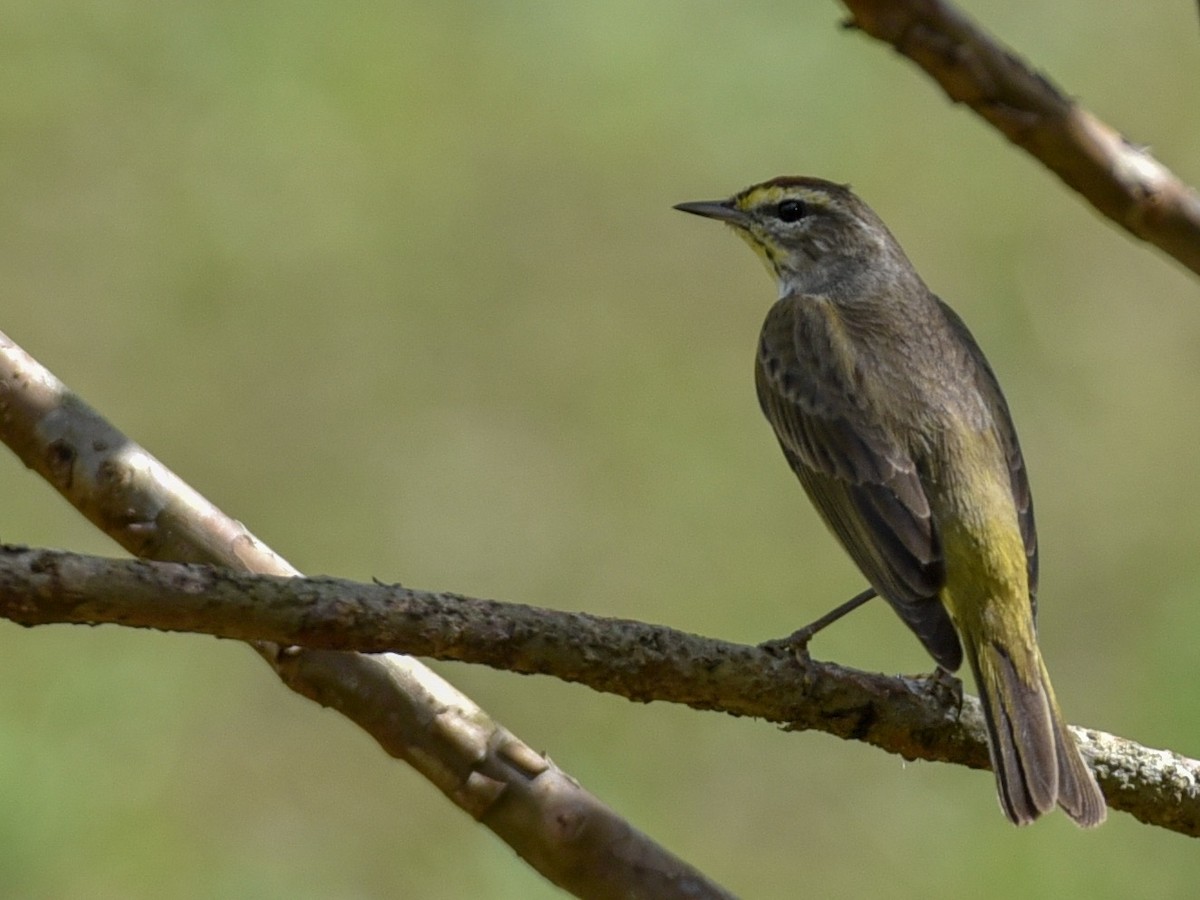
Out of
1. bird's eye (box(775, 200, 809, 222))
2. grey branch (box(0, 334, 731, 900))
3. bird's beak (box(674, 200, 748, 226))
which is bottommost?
grey branch (box(0, 334, 731, 900))

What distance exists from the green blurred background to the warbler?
2232 mm

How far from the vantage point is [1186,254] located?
2.19 metres

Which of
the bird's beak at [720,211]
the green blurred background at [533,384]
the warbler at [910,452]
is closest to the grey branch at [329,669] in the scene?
the warbler at [910,452]

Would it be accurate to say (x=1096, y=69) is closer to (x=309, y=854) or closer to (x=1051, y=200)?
(x=1051, y=200)

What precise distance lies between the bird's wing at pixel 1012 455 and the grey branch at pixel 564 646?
2.37ft

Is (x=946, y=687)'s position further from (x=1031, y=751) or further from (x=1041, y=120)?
(x=1041, y=120)

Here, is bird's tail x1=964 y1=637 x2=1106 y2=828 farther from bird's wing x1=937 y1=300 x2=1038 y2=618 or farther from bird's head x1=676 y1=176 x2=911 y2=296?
bird's head x1=676 y1=176 x2=911 y2=296

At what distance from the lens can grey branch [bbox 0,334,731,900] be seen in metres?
3.93

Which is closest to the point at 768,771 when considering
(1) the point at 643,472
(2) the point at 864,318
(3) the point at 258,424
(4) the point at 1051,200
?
(1) the point at 643,472

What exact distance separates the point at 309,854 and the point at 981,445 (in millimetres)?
3536

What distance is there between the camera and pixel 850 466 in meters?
5.63

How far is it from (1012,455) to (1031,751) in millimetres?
1456

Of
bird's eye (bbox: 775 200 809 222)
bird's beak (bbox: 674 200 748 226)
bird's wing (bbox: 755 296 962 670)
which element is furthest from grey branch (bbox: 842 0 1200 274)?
bird's eye (bbox: 775 200 809 222)

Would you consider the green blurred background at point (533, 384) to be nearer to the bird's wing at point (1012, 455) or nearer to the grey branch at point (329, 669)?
the bird's wing at point (1012, 455)
